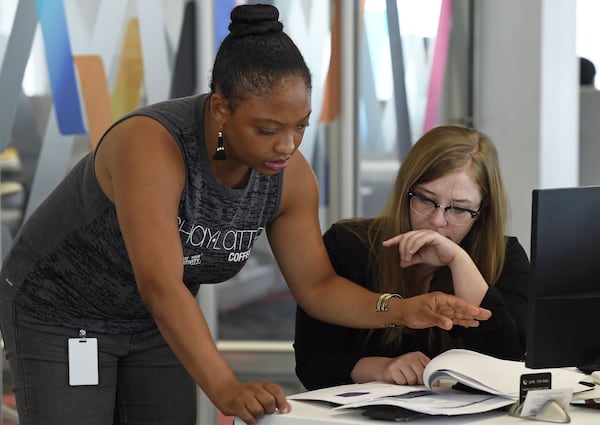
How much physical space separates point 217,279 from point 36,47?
1520 mm

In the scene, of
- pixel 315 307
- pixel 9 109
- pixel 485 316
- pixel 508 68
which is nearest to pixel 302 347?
pixel 315 307

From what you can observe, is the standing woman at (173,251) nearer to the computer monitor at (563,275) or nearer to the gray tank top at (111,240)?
the gray tank top at (111,240)

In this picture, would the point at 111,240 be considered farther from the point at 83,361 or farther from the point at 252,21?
the point at 252,21

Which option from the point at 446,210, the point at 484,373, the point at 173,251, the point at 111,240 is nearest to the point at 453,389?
the point at 484,373

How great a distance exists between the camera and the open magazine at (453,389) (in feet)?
5.65

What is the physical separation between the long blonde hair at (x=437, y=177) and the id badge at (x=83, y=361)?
0.65 metres

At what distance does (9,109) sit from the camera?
10.7 ft

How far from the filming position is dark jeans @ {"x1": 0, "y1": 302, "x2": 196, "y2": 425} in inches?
80.6

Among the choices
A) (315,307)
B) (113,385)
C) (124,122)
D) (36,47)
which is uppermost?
(36,47)

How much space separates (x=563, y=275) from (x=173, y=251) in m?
0.66

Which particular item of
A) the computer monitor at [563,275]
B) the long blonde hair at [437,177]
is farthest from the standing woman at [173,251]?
the long blonde hair at [437,177]

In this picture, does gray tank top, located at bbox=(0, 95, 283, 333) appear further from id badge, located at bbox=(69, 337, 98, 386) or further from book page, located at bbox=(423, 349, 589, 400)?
book page, located at bbox=(423, 349, 589, 400)

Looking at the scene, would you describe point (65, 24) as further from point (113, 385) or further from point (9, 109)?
point (113, 385)

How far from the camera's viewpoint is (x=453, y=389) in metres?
1.89
